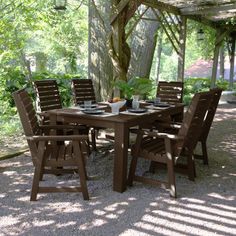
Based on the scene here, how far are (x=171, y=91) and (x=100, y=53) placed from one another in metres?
1.92

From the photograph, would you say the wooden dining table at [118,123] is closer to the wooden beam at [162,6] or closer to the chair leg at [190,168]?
the chair leg at [190,168]

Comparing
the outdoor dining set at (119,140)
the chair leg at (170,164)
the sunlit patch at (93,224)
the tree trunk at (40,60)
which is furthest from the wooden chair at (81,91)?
the tree trunk at (40,60)

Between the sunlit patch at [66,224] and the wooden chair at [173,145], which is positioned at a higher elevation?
the wooden chair at [173,145]

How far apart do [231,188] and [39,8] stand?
6.33 meters

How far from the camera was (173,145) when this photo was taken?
3.13 metres

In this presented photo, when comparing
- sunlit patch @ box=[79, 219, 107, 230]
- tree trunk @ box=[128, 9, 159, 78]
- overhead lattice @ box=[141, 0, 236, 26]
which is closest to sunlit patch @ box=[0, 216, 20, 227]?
sunlit patch @ box=[79, 219, 107, 230]

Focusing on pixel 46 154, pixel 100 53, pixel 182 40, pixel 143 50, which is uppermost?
pixel 182 40

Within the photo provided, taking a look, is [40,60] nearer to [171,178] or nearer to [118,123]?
[118,123]

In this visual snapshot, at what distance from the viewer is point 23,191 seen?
310 centimetres

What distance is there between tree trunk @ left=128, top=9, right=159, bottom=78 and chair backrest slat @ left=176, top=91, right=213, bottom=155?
4.29m

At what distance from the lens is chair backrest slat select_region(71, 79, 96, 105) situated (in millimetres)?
4867

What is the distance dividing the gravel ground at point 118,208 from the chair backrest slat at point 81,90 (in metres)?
1.39

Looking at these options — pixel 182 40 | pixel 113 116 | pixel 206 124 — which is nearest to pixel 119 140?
pixel 113 116

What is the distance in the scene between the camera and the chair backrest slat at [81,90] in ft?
16.0
